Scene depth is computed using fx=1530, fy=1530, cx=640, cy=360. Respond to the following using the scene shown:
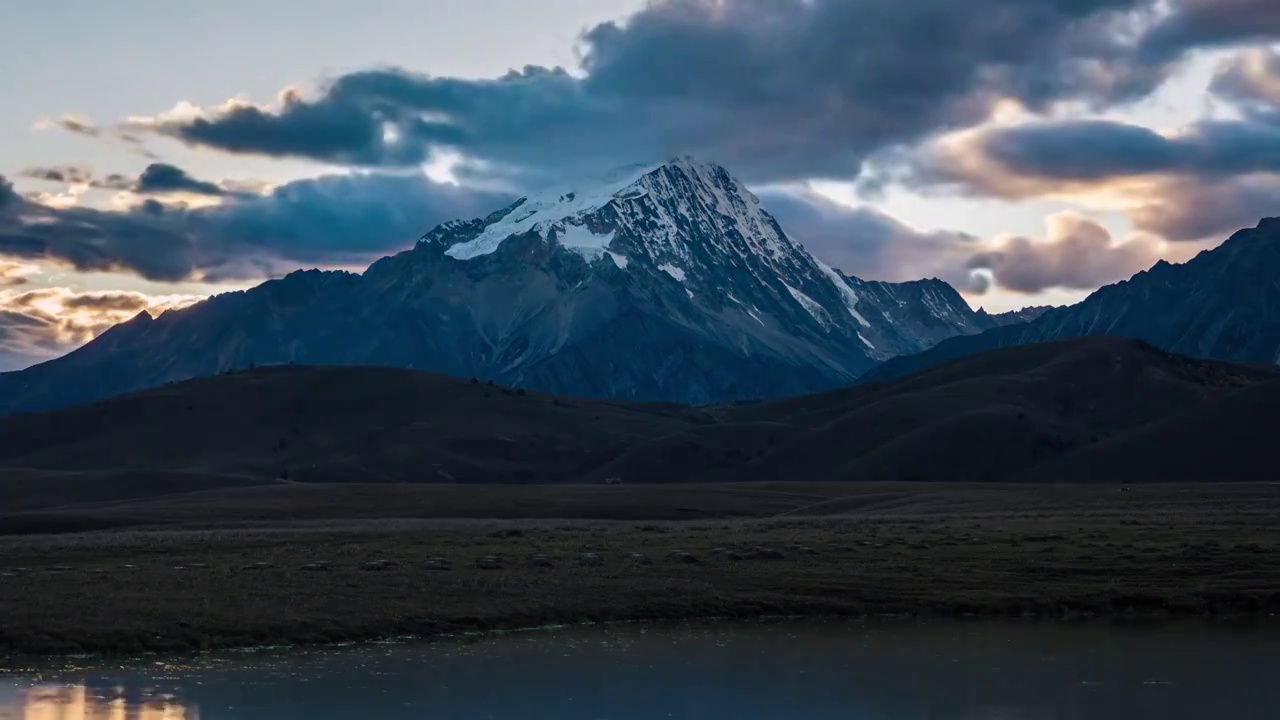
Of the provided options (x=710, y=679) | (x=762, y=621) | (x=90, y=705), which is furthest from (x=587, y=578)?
(x=90, y=705)

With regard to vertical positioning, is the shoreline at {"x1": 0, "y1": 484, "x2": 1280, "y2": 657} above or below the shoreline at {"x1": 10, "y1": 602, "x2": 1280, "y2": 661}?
above

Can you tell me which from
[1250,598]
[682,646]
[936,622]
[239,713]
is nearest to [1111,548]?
[1250,598]

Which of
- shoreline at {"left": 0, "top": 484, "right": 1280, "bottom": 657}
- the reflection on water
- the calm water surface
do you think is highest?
shoreline at {"left": 0, "top": 484, "right": 1280, "bottom": 657}

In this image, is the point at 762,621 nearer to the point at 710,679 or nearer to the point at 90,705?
the point at 710,679

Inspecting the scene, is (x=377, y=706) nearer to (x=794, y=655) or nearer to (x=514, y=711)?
(x=514, y=711)

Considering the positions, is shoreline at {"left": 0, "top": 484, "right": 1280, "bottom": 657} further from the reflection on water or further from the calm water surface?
the reflection on water

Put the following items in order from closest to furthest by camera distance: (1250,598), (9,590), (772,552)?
(9,590) → (1250,598) → (772,552)

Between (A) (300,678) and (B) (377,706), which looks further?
(A) (300,678)

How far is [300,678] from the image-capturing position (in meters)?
48.1

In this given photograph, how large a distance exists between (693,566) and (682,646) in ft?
62.2

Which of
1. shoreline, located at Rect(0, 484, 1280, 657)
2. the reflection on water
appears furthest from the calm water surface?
shoreline, located at Rect(0, 484, 1280, 657)

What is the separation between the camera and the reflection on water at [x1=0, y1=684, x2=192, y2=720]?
4159 centimetres

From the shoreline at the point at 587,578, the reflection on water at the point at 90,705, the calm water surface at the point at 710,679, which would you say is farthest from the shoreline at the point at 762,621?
the reflection on water at the point at 90,705

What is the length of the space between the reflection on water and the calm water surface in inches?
3.0
